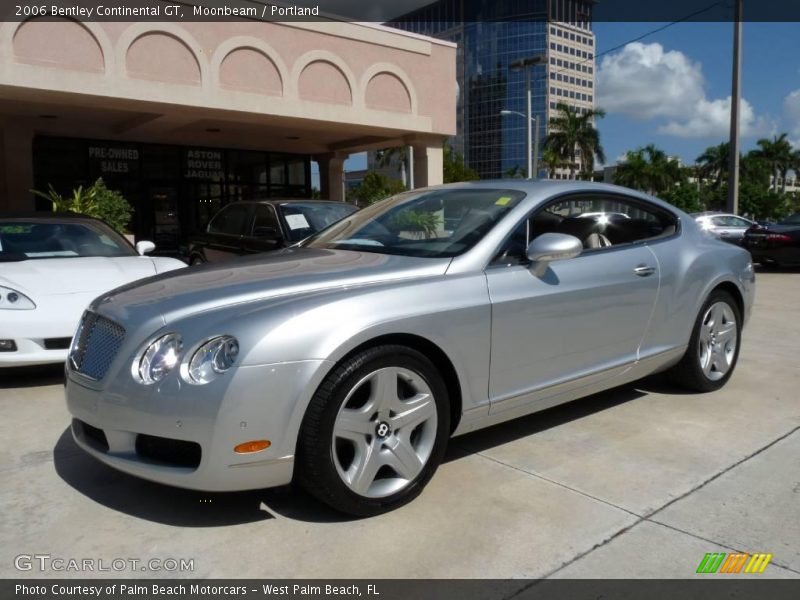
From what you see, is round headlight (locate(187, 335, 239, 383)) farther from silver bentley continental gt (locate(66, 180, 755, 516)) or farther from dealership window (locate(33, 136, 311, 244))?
dealership window (locate(33, 136, 311, 244))

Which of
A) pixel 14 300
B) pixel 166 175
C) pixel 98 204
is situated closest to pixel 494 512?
pixel 14 300

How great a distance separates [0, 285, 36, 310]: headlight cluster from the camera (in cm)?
485

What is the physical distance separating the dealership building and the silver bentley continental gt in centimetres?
884

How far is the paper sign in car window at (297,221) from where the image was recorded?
8.08m

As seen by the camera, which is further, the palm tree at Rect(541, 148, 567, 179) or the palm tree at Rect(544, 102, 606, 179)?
the palm tree at Rect(541, 148, 567, 179)

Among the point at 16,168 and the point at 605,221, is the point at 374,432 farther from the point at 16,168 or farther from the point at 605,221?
the point at 16,168

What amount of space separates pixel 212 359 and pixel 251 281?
21.0 inches

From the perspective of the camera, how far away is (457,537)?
2.75 m

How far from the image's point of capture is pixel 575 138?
6191 centimetres

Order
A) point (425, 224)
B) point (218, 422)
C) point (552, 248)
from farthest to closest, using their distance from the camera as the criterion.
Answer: point (425, 224), point (552, 248), point (218, 422)

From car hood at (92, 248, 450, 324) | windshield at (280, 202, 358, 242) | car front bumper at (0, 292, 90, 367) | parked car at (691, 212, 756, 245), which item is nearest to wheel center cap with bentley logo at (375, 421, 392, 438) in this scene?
car hood at (92, 248, 450, 324)

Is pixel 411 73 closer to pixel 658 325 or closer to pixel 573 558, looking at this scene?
pixel 658 325

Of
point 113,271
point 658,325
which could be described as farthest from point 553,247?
point 113,271
